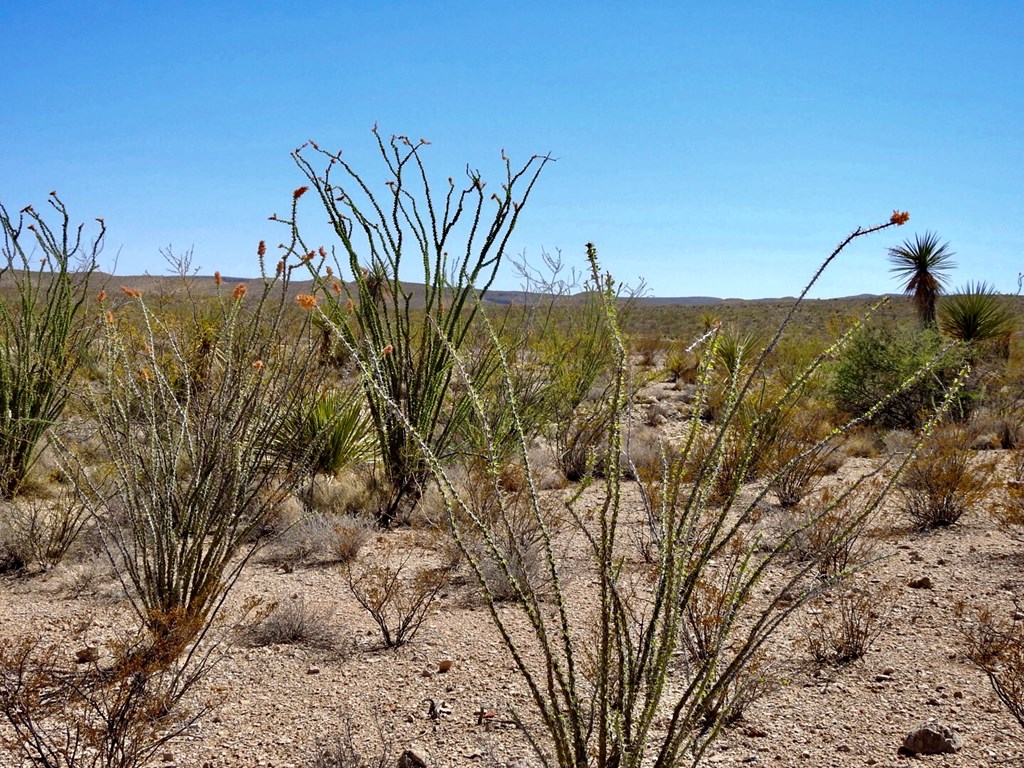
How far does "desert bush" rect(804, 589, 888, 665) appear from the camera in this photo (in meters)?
4.39

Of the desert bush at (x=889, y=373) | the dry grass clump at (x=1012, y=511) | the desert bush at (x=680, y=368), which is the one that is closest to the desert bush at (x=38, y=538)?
the dry grass clump at (x=1012, y=511)

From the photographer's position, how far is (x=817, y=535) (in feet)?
20.0

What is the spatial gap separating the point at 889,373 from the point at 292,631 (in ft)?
35.3

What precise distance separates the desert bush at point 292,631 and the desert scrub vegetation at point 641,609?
0.97 meters

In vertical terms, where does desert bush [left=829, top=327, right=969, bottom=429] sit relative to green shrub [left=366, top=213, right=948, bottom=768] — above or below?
above

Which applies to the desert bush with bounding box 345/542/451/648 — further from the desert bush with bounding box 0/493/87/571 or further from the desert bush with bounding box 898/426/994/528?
the desert bush with bounding box 898/426/994/528

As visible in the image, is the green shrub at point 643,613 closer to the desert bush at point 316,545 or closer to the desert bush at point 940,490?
the desert bush at point 940,490

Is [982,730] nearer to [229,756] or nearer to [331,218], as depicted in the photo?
[229,756]

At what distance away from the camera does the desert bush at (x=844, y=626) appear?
4.39 metres

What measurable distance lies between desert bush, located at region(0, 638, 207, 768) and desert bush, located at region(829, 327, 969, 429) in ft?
35.1

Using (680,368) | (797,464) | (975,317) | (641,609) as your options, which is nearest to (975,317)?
(975,317)

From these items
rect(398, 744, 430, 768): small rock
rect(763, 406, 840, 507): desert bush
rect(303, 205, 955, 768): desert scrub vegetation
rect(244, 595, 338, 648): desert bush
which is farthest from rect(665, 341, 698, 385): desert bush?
rect(398, 744, 430, 768): small rock

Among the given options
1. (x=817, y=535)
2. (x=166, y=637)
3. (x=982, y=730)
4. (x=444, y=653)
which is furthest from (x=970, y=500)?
(x=166, y=637)

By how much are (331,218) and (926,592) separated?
5316 mm
